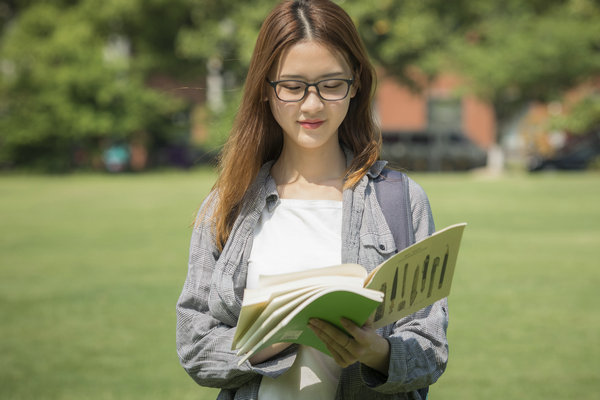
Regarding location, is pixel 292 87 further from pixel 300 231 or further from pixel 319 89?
pixel 300 231

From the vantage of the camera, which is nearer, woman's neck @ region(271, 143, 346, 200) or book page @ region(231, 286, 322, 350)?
book page @ region(231, 286, 322, 350)

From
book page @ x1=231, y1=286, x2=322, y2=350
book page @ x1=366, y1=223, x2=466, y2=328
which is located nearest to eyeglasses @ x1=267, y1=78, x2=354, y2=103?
book page @ x1=366, y1=223, x2=466, y2=328

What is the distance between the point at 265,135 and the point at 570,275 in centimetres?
737

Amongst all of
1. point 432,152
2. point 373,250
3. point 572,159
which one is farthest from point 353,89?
point 432,152

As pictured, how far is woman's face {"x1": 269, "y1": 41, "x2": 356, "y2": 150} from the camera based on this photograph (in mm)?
2123

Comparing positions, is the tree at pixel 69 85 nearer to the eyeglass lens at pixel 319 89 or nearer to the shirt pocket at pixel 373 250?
the eyeglass lens at pixel 319 89

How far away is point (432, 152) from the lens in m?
30.5

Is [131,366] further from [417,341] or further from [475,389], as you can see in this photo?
[417,341]

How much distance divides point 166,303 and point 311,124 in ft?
19.0

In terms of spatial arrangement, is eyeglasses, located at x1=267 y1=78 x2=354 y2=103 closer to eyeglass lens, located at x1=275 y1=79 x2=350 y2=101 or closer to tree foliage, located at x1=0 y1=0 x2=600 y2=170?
eyeglass lens, located at x1=275 y1=79 x2=350 y2=101

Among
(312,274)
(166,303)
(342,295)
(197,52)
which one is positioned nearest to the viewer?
(342,295)

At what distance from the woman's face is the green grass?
10.9 feet

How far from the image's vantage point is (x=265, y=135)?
2.36 metres

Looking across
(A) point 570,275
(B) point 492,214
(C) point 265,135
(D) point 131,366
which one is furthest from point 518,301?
(B) point 492,214
